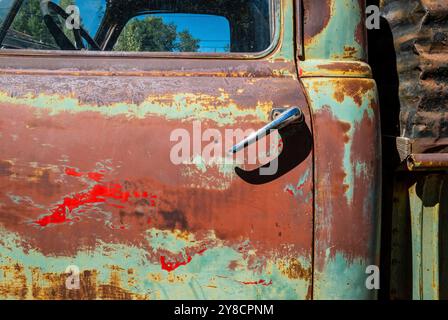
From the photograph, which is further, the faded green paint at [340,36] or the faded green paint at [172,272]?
the faded green paint at [340,36]

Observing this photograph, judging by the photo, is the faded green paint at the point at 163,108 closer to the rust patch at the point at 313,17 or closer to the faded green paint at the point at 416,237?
the rust patch at the point at 313,17

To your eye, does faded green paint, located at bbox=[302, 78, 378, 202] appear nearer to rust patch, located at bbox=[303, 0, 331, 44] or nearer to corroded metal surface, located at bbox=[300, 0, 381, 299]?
corroded metal surface, located at bbox=[300, 0, 381, 299]

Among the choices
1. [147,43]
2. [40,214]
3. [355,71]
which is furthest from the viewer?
[147,43]

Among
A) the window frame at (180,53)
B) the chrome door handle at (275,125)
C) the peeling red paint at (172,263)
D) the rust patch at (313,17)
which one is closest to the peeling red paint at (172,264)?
the peeling red paint at (172,263)

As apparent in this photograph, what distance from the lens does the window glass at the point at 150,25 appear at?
5.00 feet

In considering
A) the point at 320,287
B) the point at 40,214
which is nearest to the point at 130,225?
the point at 40,214

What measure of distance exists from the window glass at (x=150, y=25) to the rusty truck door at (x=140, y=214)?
0.32 m

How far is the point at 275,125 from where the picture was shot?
1.29 m

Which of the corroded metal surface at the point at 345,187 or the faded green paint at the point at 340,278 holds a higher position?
the corroded metal surface at the point at 345,187

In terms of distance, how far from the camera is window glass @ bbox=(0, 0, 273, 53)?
1525 millimetres

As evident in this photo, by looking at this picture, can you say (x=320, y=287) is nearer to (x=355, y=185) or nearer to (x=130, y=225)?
(x=355, y=185)

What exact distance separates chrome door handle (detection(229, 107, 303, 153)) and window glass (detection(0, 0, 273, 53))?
282 mm

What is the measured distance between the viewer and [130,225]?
1.30m

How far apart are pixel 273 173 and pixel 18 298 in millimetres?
767
